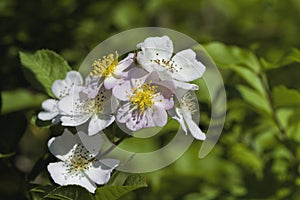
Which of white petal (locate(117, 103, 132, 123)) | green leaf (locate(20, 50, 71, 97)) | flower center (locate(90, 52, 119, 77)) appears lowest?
green leaf (locate(20, 50, 71, 97))

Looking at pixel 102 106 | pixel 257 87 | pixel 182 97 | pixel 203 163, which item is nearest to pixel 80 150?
pixel 102 106

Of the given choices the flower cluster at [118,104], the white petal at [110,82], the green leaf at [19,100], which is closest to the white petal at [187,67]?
the flower cluster at [118,104]

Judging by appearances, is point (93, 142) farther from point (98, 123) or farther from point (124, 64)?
point (124, 64)

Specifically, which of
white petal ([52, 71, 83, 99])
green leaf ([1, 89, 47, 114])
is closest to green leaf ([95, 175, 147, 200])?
white petal ([52, 71, 83, 99])

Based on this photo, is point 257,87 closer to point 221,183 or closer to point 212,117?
point 212,117

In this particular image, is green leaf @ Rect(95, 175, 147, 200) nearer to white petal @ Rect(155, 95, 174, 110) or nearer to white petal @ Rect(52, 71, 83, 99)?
white petal @ Rect(155, 95, 174, 110)

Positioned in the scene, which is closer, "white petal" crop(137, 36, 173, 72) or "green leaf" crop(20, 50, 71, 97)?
"white petal" crop(137, 36, 173, 72)
